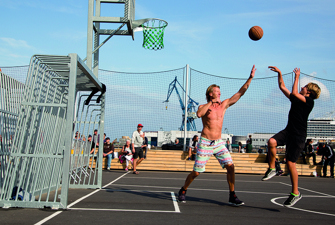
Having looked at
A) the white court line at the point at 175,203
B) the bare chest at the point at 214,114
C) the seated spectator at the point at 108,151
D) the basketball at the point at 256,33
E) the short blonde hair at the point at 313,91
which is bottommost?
the white court line at the point at 175,203

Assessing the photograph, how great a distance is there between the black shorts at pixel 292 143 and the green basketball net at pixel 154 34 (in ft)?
24.6

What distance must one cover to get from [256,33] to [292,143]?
8.38 ft

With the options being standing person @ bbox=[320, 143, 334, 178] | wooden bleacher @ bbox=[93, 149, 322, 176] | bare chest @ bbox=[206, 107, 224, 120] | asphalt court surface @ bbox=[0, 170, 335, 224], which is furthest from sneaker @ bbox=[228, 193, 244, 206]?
standing person @ bbox=[320, 143, 334, 178]

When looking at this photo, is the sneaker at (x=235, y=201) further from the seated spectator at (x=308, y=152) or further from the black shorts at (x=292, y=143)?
the seated spectator at (x=308, y=152)

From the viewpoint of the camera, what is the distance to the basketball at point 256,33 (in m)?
6.87

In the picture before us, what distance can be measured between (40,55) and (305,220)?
500 centimetres

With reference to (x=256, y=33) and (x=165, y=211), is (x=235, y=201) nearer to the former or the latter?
(x=165, y=211)

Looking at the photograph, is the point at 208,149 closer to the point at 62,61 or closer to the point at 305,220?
the point at 305,220

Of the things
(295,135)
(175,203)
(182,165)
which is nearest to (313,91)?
(295,135)

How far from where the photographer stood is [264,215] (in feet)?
17.1

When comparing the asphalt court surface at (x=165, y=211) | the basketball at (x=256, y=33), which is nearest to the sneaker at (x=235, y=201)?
the asphalt court surface at (x=165, y=211)

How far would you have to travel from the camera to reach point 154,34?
1219cm

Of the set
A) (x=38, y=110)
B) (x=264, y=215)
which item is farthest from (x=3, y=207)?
(x=264, y=215)

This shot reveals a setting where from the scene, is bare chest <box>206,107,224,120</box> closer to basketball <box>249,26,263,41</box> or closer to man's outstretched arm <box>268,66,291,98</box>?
man's outstretched arm <box>268,66,291,98</box>
